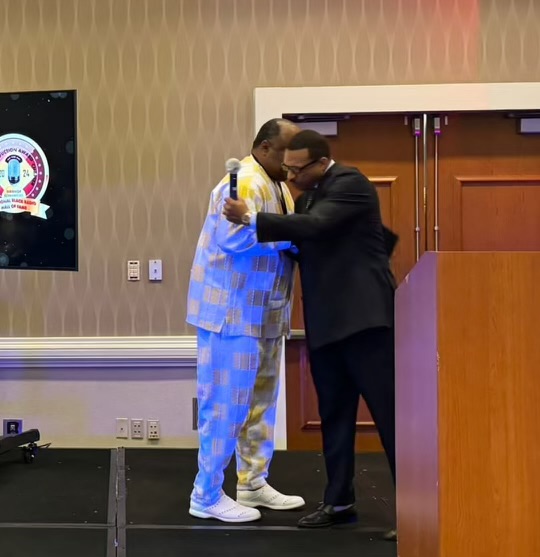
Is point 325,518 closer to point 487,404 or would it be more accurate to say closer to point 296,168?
point 296,168

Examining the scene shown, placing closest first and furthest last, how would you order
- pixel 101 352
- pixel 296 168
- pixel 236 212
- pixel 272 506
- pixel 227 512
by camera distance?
pixel 236 212, pixel 296 168, pixel 227 512, pixel 272 506, pixel 101 352

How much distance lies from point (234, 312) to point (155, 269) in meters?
1.52

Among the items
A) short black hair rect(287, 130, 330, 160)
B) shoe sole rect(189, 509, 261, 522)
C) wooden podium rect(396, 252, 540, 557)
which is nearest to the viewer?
wooden podium rect(396, 252, 540, 557)

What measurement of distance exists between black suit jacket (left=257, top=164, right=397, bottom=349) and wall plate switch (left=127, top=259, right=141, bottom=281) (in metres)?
1.71

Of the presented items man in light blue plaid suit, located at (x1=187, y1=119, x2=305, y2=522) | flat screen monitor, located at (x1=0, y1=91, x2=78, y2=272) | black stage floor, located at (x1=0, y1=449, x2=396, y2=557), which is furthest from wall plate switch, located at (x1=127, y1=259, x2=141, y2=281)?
man in light blue plaid suit, located at (x1=187, y1=119, x2=305, y2=522)

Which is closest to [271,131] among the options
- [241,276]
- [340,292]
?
[241,276]

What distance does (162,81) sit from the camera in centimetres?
397

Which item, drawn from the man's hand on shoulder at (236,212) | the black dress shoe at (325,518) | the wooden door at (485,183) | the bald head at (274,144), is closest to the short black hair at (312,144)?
the bald head at (274,144)

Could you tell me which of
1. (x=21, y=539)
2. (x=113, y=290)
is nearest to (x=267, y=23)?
(x=113, y=290)

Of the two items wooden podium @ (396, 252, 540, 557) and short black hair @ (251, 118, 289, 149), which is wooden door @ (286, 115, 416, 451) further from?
wooden podium @ (396, 252, 540, 557)

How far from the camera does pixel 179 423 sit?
3.95m

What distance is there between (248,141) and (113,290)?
106 centimetres

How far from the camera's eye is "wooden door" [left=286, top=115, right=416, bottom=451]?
13.0 ft

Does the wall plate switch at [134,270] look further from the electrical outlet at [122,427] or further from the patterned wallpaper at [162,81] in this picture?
the electrical outlet at [122,427]
